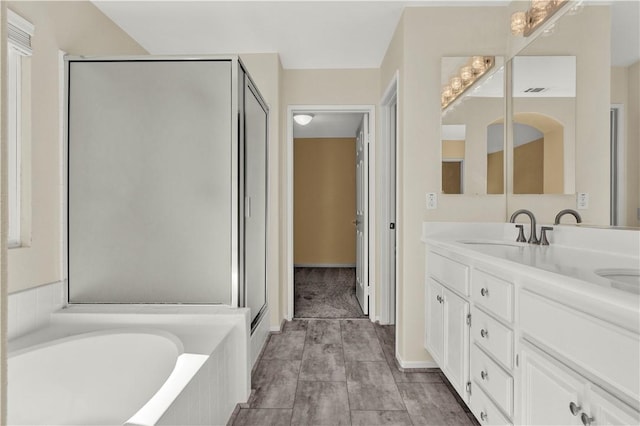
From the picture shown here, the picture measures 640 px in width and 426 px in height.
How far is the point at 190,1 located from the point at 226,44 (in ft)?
2.02

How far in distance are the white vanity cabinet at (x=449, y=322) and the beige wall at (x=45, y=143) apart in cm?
223

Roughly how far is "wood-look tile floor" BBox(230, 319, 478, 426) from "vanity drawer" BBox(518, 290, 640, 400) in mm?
966

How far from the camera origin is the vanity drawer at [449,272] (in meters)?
1.71

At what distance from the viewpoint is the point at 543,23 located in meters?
1.96

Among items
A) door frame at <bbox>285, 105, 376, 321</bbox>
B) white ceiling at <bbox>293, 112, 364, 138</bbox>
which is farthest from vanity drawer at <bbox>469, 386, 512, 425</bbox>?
white ceiling at <bbox>293, 112, 364, 138</bbox>

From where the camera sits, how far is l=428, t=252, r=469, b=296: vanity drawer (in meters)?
1.71

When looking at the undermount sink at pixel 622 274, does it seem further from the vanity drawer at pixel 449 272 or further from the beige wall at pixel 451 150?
the beige wall at pixel 451 150

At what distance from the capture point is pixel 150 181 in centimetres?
195

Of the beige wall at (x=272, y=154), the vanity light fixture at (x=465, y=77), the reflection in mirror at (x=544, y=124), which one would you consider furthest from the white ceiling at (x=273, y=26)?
the reflection in mirror at (x=544, y=124)

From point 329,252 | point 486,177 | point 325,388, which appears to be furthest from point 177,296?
point 329,252

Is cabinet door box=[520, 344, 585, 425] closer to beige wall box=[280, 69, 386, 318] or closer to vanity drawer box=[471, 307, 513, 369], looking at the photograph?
vanity drawer box=[471, 307, 513, 369]

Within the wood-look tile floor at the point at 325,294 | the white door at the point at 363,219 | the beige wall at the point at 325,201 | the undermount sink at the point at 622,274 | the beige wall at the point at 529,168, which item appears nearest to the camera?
the undermount sink at the point at 622,274

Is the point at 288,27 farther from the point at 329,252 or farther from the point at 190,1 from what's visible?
the point at 329,252

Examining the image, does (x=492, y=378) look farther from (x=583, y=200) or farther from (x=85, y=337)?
(x=85, y=337)
